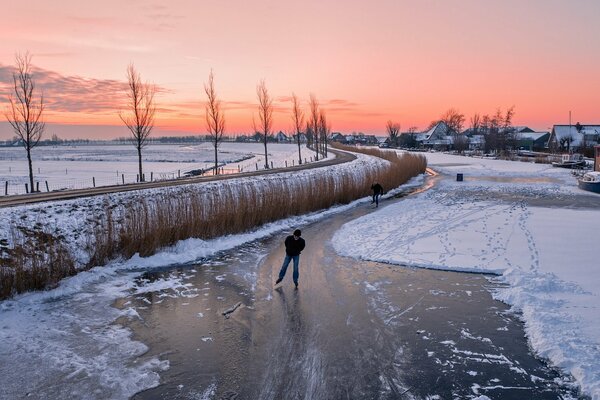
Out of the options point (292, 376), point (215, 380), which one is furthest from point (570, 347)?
point (215, 380)

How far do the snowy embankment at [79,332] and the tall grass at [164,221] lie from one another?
Result: 0.40 meters

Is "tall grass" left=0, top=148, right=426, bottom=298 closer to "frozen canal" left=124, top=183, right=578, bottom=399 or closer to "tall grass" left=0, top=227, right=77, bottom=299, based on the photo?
"tall grass" left=0, top=227, right=77, bottom=299

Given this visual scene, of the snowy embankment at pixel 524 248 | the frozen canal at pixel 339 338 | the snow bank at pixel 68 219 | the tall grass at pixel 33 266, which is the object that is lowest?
the frozen canal at pixel 339 338

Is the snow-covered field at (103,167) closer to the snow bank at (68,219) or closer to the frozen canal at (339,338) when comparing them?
the snow bank at (68,219)

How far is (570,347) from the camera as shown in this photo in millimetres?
7906

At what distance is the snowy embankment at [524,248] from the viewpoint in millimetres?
8531

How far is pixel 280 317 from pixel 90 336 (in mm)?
3739

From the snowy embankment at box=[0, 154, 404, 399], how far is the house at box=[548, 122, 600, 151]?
3296 inches

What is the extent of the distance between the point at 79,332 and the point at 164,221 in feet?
23.8

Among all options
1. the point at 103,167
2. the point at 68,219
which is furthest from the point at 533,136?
the point at 68,219

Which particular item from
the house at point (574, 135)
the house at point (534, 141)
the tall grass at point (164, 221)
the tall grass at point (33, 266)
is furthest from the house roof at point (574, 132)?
the tall grass at point (33, 266)

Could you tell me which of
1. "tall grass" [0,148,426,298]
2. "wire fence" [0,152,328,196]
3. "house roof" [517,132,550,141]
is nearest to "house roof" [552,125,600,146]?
"house roof" [517,132,550,141]

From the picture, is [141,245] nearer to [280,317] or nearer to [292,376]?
[280,317]

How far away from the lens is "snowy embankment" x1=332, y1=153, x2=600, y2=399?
8531mm
